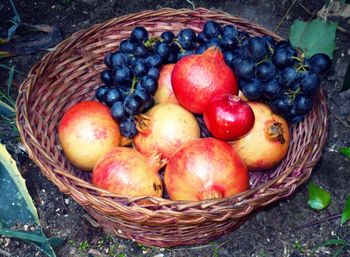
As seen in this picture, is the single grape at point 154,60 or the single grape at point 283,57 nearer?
the single grape at point 283,57

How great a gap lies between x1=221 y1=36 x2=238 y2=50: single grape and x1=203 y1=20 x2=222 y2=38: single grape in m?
0.05

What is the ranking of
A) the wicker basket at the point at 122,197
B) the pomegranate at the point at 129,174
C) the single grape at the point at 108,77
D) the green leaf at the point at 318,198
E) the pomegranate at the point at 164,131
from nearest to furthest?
the wicker basket at the point at 122,197 → the pomegranate at the point at 129,174 → the pomegranate at the point at 164,131 → the single grape at the point at 108,77 → the green leaf at the point at 318,198

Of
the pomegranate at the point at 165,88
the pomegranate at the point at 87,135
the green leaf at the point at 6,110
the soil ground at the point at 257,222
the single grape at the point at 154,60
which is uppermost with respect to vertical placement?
the single grape at the point at 154,60

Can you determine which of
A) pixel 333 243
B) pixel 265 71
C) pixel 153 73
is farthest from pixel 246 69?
pixel 333 243

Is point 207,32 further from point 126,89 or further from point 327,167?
point 327,167

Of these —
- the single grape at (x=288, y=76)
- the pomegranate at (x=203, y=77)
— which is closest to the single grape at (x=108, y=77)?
the pomegranate at (x=203, y=77)

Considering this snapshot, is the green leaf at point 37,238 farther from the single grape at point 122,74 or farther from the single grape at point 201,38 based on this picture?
the single grape at point 201,38

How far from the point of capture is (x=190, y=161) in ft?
4.73

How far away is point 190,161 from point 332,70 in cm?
105

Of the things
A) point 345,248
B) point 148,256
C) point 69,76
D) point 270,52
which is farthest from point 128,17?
point 345,248

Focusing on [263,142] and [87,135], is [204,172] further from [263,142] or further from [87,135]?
[87,135]

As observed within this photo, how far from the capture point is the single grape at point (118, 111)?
157 cm

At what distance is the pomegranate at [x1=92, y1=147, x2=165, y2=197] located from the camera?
4.76 ft

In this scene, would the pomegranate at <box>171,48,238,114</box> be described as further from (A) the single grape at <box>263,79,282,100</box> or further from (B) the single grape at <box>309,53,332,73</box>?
(B) the single grape at <box>309,53,332,73</box>
